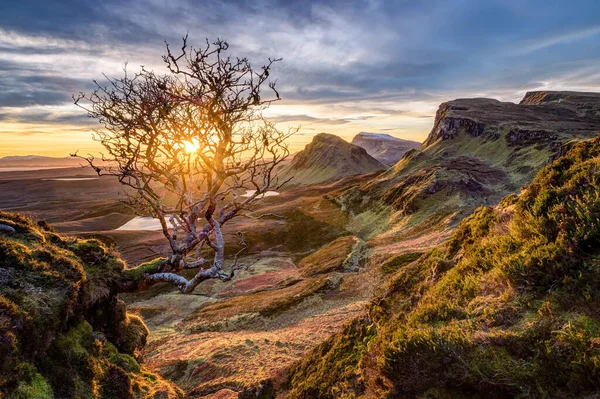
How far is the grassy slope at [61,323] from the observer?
6.43m

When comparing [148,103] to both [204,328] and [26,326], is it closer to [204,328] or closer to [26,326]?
[26,326]

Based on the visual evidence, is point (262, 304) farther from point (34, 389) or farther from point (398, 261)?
point (34, 389)

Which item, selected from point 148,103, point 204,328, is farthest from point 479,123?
point 148,103

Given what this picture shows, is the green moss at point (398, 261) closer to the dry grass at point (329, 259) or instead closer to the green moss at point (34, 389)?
the dry grass at point (329, 259)

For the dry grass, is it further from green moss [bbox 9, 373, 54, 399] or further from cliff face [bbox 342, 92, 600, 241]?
green moss [bbox 9, 373, 54, 399]

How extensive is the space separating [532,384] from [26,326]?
925cm

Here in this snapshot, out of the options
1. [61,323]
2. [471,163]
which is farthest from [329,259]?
[471,163]

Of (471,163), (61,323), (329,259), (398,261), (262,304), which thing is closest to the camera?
(61,323)

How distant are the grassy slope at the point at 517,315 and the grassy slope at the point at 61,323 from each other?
6.03m

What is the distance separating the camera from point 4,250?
8.25 meters

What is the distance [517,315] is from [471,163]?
3277 inches

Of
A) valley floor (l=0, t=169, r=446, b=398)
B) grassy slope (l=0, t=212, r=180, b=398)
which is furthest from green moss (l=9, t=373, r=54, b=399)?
valley floor (l=0, t=169, r=446, b=398)

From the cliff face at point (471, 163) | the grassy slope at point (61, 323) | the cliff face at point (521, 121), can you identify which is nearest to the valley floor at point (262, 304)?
the grassy slope at point (61, 323)

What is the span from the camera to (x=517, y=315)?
5.01 metres
